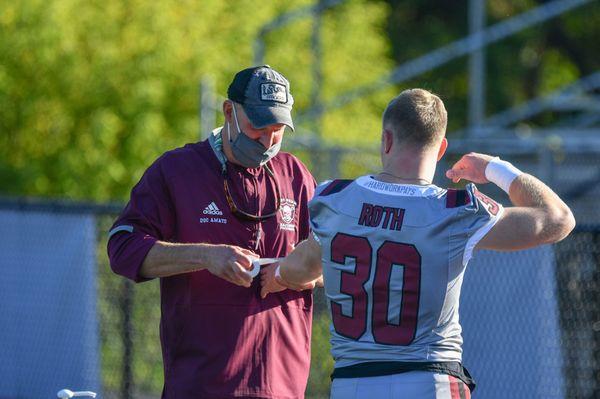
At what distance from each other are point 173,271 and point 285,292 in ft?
1.67

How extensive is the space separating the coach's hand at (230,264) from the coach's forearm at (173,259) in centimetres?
3

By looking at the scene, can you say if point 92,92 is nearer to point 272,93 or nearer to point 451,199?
point 272,93

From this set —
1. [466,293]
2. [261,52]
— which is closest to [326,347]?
[466,293]

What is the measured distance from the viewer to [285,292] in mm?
4520

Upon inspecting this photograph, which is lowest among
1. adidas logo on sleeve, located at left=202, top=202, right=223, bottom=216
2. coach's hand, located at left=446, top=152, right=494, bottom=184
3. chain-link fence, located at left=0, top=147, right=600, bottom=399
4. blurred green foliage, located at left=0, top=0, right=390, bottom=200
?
chain-link fence, located at left=0, top=147, right=600, bottom=399

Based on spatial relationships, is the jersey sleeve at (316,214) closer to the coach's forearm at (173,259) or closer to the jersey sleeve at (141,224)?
the coach's forearm at (173,259)

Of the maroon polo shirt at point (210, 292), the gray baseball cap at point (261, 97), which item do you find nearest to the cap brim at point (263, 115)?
the gray baseball cap at point (261, 97)

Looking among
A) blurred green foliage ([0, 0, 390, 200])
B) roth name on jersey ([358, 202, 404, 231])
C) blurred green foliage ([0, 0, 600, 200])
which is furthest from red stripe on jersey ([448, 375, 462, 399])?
blurred green foliage ([0, 0, 390, 200])

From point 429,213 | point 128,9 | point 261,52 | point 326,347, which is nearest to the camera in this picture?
point 429,213

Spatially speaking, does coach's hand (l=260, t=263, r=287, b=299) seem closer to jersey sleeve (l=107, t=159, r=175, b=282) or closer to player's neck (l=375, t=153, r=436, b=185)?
jersey sleeve (l=107, t=159, r=175, b=282)

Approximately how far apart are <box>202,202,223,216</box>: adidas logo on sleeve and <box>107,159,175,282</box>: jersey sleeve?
0.14m

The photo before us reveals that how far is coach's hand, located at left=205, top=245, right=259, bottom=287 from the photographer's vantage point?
4066mm

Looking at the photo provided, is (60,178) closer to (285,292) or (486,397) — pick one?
(486,397)

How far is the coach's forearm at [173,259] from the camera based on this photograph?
4.14 meters
